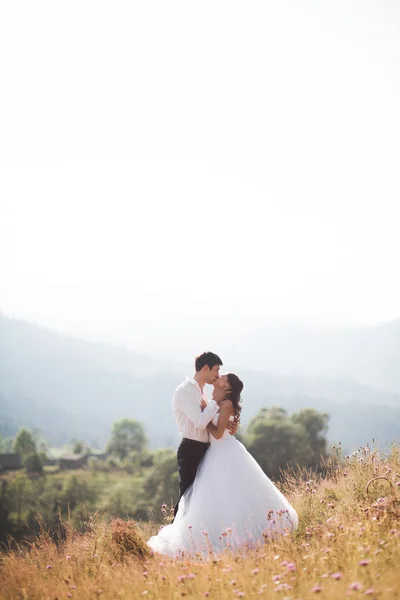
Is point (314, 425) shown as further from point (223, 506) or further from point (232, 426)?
point (223, 506)

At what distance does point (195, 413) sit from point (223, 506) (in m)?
1.39

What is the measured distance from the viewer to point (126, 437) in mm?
106875

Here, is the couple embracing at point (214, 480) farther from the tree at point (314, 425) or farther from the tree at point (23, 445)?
the tree at point (23, 445)

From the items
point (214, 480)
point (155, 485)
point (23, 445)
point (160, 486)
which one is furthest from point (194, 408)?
point (23, 445)

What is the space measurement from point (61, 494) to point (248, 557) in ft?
201

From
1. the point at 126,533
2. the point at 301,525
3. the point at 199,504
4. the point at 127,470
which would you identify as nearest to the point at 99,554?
the point at 126,533

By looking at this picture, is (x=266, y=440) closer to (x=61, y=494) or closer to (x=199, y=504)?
Result: (x=61, y=494)

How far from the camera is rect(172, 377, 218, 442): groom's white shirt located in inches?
324

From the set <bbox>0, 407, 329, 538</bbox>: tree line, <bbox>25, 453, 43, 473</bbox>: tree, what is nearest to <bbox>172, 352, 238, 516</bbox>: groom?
<bbox>0, 407, 329, 538</bbox>: tree line

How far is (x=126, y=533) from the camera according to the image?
8242mm

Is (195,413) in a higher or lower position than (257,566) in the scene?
higher

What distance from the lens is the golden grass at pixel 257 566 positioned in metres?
4.98

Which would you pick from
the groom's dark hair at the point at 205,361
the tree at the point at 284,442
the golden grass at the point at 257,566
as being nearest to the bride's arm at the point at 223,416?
the groom's dark hair at the point at 205,361

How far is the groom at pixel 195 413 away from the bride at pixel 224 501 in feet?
0.44
